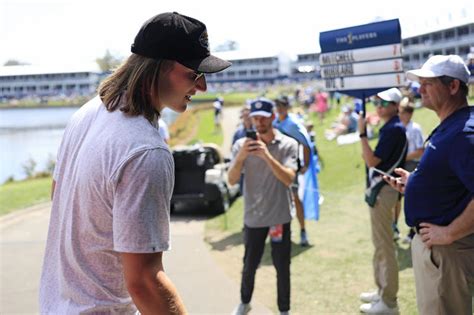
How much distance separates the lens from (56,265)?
6.47 ft

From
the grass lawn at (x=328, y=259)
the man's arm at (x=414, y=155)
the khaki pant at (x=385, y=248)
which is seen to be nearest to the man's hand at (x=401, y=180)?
the khaki pant at (x=385, y=248)

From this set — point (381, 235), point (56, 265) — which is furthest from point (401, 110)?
point (56, 265)

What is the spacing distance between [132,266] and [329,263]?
18.1 feet

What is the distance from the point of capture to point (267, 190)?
16.8 ft

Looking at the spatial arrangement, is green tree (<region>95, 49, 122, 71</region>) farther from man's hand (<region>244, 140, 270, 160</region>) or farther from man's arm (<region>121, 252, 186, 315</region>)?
man's hand (<region>244, 140, 270, 160</region>)

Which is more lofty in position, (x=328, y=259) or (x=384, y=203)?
(x=384, y=203)

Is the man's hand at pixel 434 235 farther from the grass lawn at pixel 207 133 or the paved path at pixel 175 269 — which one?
the grass lawn at pixel 207 133

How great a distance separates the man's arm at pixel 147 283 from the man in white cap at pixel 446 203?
1.96 m

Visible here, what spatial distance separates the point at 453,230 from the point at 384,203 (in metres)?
2.17

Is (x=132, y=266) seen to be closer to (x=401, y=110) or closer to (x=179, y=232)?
(x=401, y=110)

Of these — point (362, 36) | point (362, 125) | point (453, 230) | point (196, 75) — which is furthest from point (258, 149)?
point (196, 75)

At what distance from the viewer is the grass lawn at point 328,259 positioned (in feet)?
18.7

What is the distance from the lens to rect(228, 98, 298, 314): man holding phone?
16.4 ft

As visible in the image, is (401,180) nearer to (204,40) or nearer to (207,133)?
(204,40)
